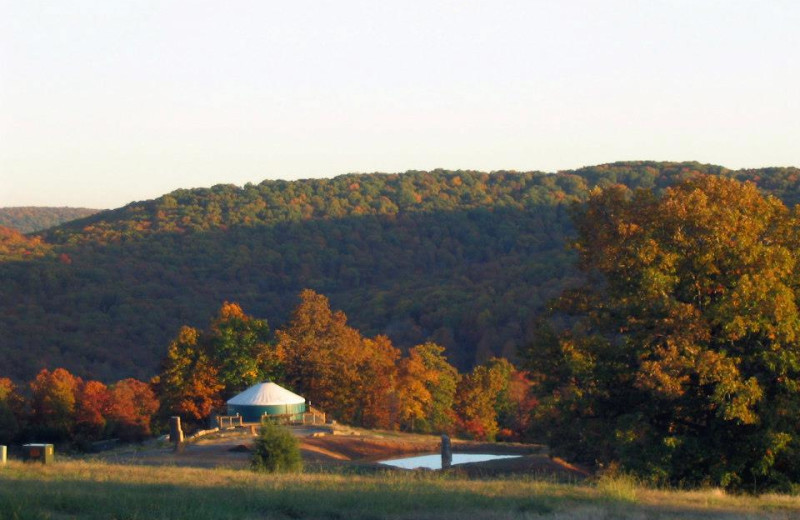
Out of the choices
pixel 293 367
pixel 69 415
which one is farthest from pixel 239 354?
pixel 69 415

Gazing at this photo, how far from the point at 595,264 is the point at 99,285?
4025 inches

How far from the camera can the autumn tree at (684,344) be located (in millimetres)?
20594

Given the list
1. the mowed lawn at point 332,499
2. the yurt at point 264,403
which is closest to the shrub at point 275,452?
the mowed lawn at point 332,499

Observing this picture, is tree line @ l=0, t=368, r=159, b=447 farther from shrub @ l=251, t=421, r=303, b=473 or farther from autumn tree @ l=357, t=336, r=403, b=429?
shrub @ l=251, t=421, r=303, b=473

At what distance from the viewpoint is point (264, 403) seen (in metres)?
47.0

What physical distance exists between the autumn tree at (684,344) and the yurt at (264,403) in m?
24.8

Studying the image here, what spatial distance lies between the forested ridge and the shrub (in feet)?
200

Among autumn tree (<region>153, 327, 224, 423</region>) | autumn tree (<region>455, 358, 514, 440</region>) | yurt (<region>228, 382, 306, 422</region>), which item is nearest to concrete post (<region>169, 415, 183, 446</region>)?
yurt (<region>228, 382, 306, 422</region>)

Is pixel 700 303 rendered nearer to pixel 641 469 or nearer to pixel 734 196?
pixel 734 196

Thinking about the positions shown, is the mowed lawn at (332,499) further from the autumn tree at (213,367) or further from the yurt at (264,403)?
the autumn tree at (213,367)

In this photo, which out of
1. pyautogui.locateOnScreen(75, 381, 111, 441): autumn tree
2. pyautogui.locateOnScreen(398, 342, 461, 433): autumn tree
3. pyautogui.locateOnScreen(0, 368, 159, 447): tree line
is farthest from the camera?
pyautogui.locateOnScreen(398, 342, 461, 433): autumn tree

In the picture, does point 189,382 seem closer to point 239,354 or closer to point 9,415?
point 239,354

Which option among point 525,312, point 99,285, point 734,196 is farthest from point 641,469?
point 99,285

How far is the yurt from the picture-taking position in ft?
154
